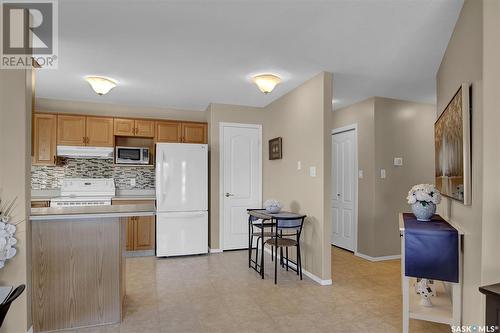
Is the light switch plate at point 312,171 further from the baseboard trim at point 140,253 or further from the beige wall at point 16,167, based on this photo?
the beige wall at point 16,167

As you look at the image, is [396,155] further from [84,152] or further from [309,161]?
[84,152]

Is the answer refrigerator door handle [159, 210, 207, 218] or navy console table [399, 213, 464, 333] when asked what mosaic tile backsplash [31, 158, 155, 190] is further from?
navy console table [399, 213, 464, 333]

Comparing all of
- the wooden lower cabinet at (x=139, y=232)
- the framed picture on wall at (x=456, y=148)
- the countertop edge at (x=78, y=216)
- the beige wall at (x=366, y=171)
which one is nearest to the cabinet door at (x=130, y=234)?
the wooden lower cabinet at (x=139, y=232)

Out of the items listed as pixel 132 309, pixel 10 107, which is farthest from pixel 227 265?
pixel 10 107

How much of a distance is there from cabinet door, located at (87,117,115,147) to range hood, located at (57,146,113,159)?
3.1 inches

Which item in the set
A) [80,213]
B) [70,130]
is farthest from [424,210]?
[70,130]

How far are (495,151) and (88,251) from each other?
9.71 ft

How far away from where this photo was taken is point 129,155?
4.84m

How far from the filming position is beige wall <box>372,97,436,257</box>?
448 centimetres

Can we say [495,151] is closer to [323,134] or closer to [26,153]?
[323,134]

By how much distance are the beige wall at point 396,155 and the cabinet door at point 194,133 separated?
2.80m

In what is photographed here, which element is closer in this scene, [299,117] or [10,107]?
[10,107]

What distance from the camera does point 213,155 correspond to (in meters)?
5.00

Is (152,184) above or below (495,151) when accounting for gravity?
below
